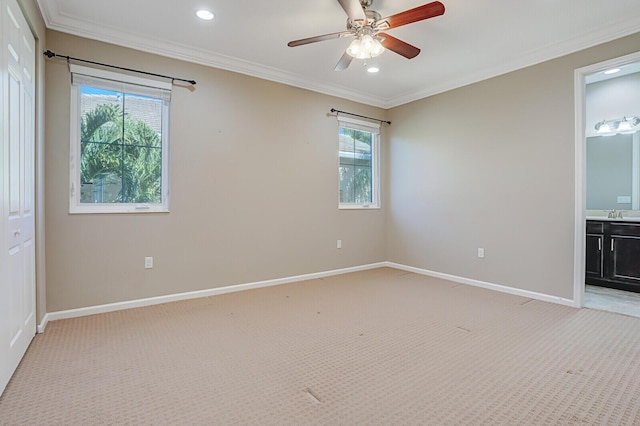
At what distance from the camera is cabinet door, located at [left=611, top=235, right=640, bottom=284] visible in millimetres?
3936

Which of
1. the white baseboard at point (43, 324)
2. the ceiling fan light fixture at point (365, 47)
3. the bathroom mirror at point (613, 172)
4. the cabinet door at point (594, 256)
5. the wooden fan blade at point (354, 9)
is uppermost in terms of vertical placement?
the wooden fan blade at point (354, 9)

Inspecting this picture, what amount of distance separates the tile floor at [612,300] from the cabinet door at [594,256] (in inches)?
7.8

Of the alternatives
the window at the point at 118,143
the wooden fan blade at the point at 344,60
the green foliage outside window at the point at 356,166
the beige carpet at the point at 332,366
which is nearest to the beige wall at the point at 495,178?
the green foliage outside window at the point at 356,166

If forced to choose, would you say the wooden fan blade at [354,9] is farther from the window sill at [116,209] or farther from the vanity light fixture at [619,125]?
the vanity light fixture at [619,125]

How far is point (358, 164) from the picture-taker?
17.3 ft

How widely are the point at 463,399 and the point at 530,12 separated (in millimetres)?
3028

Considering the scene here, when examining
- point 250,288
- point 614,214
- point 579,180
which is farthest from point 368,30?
point 614,214

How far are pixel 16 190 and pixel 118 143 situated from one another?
1.31 metres

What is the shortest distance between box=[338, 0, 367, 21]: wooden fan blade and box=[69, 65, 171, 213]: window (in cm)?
202

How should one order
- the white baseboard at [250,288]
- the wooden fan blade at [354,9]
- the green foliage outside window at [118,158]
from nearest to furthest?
the wooden fan blade at [354,9], the white baseboard at [250,288], the green foliage outside window at [118,158]

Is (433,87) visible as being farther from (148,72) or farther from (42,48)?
(42,48)

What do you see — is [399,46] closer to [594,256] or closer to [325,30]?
[325,30]

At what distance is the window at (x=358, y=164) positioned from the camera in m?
5.05

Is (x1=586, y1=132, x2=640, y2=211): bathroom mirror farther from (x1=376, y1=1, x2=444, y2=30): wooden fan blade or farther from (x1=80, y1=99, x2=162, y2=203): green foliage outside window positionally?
(x1=80, y1=99, x2=162, y2=203): green foliage outside window
